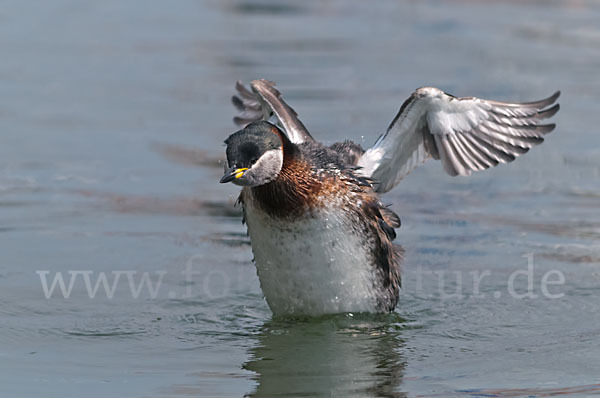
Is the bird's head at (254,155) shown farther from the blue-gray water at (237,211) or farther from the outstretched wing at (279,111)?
the outstretched wing at (279,111)

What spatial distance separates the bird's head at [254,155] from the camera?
8.48 metres

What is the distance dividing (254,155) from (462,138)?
2.53 meters

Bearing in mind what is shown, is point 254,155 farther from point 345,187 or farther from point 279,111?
point 279,111

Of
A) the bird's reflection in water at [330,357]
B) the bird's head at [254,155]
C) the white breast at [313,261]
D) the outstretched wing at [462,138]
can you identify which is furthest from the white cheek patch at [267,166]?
the outstretched wing at [462,138]

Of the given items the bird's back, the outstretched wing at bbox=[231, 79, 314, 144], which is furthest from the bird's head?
A: the outstretched wing at bbox=[231, 79, 314, 144]

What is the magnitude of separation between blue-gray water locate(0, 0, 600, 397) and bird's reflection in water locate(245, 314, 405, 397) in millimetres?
25

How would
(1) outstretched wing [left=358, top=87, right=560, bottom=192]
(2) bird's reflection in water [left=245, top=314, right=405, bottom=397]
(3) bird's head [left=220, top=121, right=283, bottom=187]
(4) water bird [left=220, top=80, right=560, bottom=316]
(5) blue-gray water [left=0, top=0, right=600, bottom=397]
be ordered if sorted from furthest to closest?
(1) outstretched wing [left=358, top=87, right=560, bottom=192] → (4) water bird [left=220, top=80, right=560, bottom=316] → (3) bird's head [left=220, top=121, right=283, bottom=187] → (5) blue-gray water [left=0, top=0, right=600, bottom=397] → (2) bird's reflection in water [left=245, top=314, right=405, bottom=397]

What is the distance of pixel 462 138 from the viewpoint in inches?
410

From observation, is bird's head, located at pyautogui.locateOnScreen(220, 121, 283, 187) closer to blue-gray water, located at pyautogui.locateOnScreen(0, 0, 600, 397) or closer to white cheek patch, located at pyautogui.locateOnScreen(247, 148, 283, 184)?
white cheek patch, located at pyautogui.locateOnScreen(247, 148, 283, 184)

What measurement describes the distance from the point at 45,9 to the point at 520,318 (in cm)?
1426

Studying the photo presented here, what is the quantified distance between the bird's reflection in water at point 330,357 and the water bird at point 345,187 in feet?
0.45

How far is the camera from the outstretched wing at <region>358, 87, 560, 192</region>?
10172mm

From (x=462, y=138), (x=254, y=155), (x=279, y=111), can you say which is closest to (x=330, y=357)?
(x=254, y=155)

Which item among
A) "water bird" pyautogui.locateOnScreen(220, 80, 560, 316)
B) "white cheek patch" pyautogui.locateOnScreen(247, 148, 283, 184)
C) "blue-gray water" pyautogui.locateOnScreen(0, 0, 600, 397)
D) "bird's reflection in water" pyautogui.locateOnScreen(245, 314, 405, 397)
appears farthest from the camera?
"water bird" pyautogui.locateOnScreen(220, 80, 560, 316)
